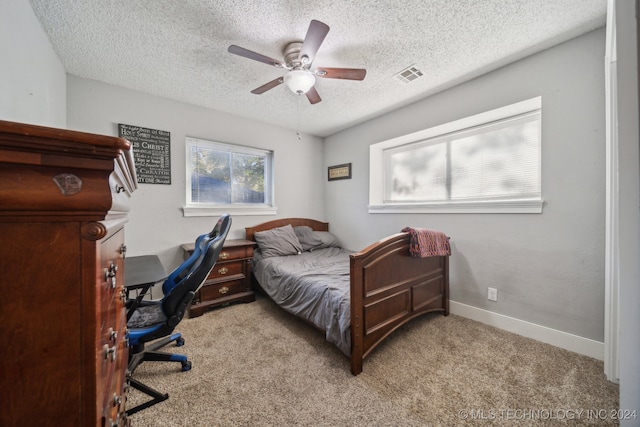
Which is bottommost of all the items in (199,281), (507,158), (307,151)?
(199,281)

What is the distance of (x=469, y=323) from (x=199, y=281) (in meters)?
2.40

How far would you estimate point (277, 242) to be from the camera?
312 centimetres

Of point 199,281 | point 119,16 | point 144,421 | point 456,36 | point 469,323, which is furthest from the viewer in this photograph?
point 469,323

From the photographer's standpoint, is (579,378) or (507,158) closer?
(579,378)

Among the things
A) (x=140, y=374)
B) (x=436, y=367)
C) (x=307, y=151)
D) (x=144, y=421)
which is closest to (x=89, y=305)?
(x=144, y=421)

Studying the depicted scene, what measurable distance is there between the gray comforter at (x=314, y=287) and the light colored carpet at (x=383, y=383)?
0.74ft

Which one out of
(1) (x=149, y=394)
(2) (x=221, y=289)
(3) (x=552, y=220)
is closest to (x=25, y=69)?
(1) (x=149, y=394)

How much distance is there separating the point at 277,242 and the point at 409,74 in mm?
2357

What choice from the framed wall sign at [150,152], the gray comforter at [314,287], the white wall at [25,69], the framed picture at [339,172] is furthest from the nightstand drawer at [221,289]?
the framed picture at [339,172]

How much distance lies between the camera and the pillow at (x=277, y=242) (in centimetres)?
303

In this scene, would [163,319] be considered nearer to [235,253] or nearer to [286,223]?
[235,253]

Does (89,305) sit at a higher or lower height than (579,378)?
higher

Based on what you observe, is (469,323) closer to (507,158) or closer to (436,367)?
(436,367)

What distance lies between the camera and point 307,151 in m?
3.95
